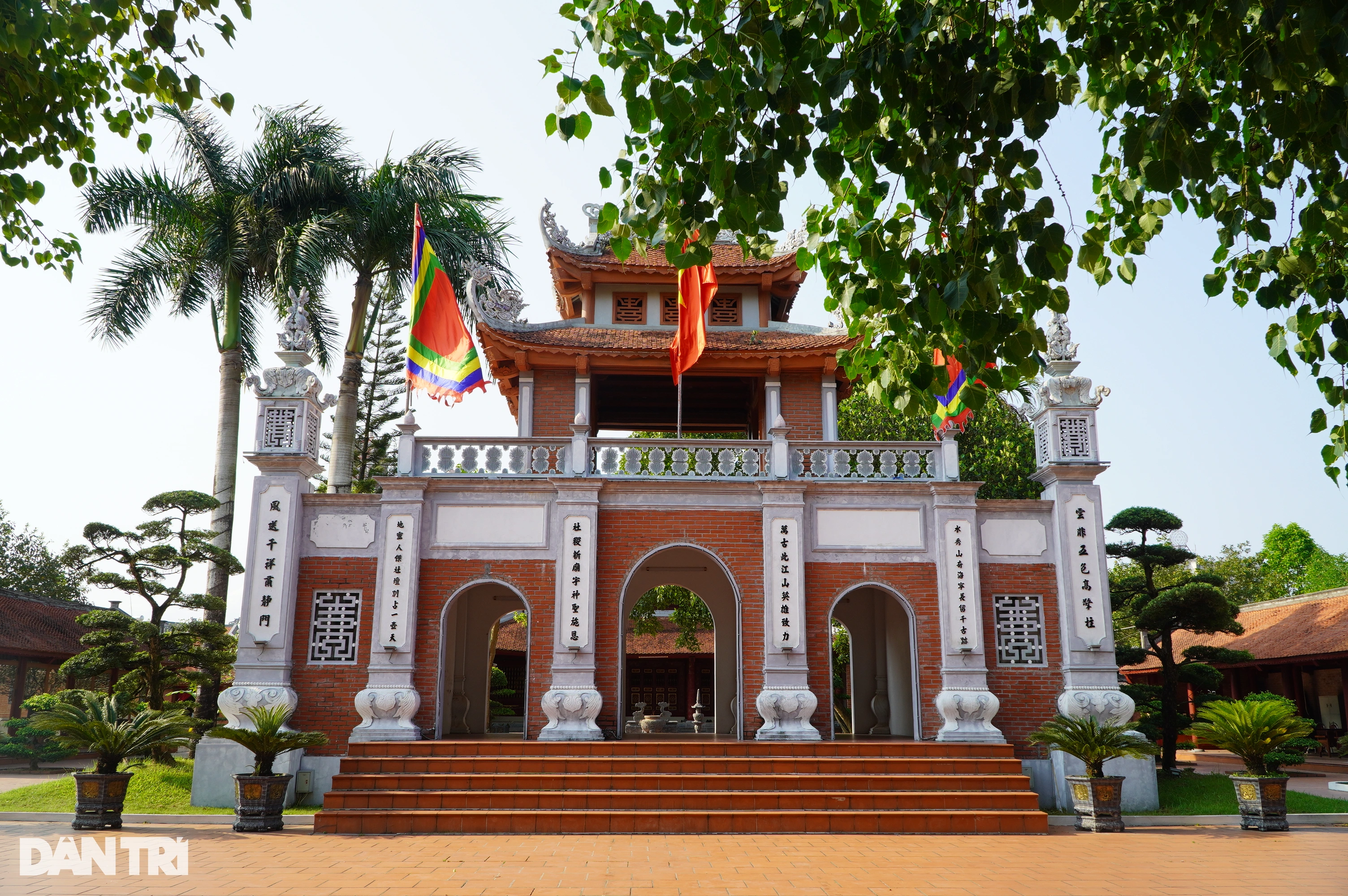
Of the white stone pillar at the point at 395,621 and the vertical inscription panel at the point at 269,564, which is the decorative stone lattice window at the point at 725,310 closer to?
the white stone pillar at the point at 395,621

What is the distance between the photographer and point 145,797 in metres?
11.5

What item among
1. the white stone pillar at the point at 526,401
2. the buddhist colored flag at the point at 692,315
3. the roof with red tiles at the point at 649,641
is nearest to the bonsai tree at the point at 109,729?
the white stone pillar at the point at 526,401

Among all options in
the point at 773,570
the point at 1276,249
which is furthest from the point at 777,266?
the point at 1276,249

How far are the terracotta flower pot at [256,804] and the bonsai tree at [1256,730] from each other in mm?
9958

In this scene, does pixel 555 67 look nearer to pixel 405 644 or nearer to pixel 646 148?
pixel 646 148

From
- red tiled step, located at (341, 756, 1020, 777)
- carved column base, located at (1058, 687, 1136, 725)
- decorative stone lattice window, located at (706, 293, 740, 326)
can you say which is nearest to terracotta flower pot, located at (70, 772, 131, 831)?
red tiled step, located at (341, 756, 1020, 777)

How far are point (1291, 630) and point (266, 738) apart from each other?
71.7ft

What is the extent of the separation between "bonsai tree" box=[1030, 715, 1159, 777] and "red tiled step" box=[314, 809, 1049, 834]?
103 centimetres

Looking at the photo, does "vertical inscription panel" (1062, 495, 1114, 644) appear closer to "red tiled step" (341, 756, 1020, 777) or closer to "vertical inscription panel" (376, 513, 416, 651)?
"red tiled step" (341, 756, 1020, 777)

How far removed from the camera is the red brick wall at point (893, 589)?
1188 centimetres

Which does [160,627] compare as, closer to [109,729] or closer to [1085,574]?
[109,729]

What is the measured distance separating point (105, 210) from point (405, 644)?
9697 mm

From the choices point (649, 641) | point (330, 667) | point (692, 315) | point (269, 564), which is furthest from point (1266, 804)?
point (649, 641)

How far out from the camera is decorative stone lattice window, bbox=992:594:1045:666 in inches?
472
